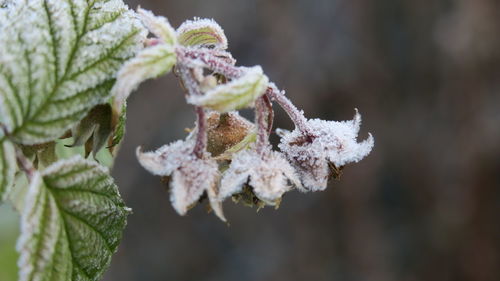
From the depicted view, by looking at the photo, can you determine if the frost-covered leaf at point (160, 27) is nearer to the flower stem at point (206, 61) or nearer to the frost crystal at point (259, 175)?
the flower stem at point (206, 61)

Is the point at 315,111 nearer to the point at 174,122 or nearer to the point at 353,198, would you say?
the point at 353,198

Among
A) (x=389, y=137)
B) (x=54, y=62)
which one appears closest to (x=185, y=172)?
(x=54, y=62)

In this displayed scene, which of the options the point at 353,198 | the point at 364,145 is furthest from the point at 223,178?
the point at 353,198

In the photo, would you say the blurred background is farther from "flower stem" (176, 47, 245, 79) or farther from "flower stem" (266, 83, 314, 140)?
"flower stem" (176, 47, 245, 79)

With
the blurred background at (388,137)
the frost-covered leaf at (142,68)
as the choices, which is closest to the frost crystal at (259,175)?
the frost-covered leaf at (142,68)

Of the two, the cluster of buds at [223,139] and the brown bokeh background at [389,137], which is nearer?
the cluster of buds at [223,139]

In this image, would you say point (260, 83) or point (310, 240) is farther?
point (310, 240)
